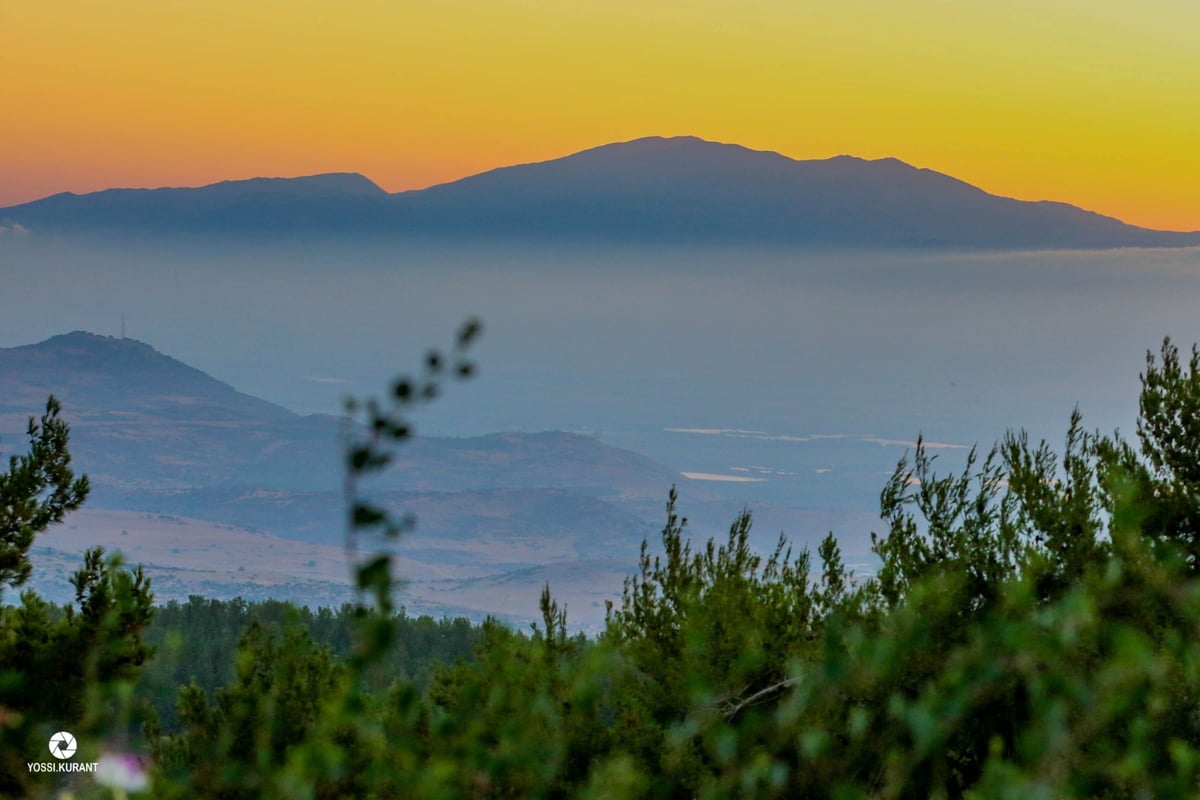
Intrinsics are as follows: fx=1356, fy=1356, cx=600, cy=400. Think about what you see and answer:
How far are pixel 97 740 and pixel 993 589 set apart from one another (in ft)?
38.4

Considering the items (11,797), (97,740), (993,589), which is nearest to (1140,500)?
(993,589)

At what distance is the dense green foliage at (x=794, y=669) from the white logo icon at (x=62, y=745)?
587mm

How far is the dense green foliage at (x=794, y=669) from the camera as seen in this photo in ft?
16.2

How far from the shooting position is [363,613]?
431 centimetres

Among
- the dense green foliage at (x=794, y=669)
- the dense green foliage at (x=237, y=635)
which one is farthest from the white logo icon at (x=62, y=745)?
the dense green foliage at (x=237, y=635)

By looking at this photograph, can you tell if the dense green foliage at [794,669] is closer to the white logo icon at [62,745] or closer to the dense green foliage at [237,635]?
the white logo icon at [62,745]

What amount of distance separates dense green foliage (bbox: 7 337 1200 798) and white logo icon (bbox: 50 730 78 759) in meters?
0.59

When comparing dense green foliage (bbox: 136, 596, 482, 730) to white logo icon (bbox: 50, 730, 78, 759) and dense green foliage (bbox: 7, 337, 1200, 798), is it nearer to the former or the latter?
dense green foliage (bbox: 7, 337, 1200, 798)

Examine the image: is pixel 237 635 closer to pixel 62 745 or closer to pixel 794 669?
pixel 62 745

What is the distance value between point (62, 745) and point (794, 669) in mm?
5164

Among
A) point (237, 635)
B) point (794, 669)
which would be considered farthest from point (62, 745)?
point (237, 635)

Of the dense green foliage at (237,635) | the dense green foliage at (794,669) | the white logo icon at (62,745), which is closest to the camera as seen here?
the dense green foliage at (794,669)

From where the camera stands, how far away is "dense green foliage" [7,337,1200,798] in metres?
4.93

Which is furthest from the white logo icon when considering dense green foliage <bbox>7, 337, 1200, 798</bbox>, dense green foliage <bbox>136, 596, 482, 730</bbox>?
dense green foliage <bbox>136, 596, 482, 730</bbox>
